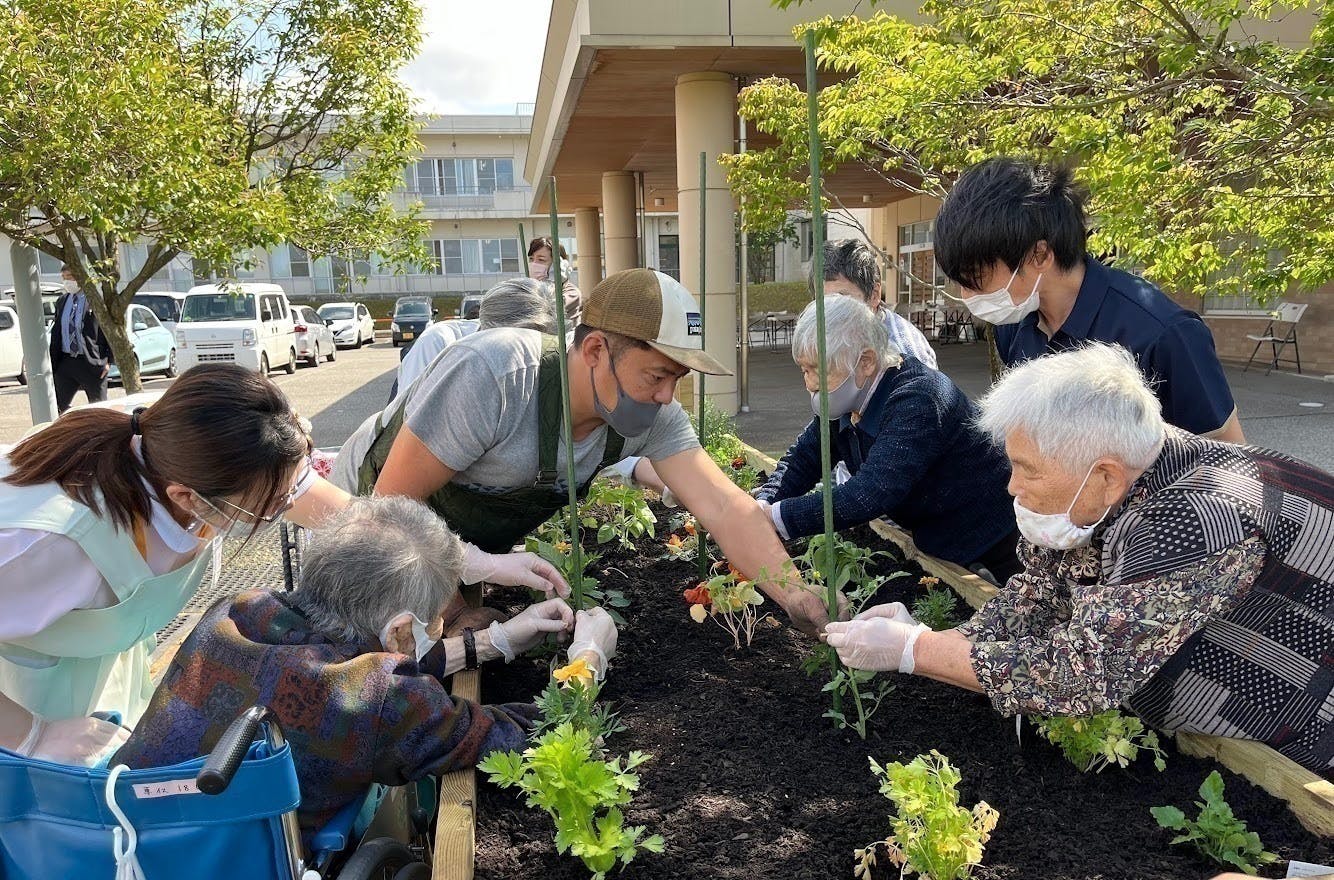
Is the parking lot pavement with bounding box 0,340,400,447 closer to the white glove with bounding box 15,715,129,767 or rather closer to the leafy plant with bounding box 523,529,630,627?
the leafy plant with bounding box 523,529,630,627

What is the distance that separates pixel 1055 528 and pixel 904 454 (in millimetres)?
966

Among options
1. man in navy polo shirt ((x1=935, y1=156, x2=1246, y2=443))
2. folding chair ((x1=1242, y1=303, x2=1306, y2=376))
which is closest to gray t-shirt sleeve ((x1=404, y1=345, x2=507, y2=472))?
man in navy polo shirt ((x1=935, y1=156, x2=1246, y2=443))

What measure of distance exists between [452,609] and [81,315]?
7.54 metres

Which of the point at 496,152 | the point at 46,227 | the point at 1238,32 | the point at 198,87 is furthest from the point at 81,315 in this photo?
the point at 496,152

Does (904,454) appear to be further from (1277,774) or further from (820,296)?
(1277,774)

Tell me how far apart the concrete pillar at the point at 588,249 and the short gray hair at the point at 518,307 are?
14291 mm

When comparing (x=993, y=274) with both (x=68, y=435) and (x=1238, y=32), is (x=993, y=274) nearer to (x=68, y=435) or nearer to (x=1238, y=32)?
(x=68, y=435)

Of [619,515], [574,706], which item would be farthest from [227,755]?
[619,515]

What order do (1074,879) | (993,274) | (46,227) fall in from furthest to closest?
(46,227), (993,274), (1074,879)

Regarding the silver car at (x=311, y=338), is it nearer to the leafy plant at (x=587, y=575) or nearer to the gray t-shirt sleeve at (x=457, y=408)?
the leafy plant at (x=587, y=575)

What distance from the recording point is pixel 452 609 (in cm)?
272

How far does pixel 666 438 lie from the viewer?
2.67 metres

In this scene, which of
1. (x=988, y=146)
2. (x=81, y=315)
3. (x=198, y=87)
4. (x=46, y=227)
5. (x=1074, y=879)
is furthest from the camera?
(x=81, y=315)

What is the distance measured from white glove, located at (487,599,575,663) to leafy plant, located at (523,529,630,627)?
7.5 inches
